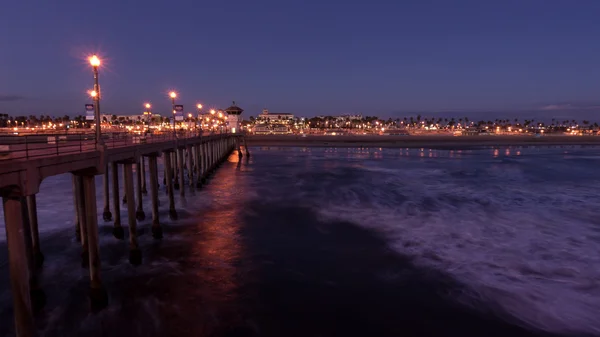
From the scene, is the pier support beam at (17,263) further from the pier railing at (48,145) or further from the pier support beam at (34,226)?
the pier support beam at (34,226)

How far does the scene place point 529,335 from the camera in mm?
11273

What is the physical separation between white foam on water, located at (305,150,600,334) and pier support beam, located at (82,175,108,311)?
11.8 metres

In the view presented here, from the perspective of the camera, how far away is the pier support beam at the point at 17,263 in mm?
8000

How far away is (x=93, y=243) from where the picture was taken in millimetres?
11406

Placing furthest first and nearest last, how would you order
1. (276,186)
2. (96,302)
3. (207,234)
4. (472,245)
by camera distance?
(276,186) < (207,234) < (472,245) < (96,302)

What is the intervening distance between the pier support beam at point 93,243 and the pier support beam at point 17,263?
305 centimetres

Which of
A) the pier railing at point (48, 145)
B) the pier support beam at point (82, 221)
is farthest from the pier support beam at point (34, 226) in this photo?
the pier railing at point (48, 145)

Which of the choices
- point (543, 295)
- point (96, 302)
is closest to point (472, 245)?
point (543, 295)

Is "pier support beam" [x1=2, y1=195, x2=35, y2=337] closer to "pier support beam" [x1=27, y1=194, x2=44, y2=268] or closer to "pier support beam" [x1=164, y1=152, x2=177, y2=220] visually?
"pier support beam" [x1=27, y1=194, x2=44, y2=268]

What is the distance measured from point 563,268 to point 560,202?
58.4ft

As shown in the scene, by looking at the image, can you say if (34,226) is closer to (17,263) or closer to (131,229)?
(131,229)

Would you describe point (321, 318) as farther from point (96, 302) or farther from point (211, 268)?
point (96, 302)

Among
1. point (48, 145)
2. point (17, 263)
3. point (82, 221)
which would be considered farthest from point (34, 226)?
point (17, 263)

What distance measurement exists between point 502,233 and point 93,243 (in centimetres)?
1974
